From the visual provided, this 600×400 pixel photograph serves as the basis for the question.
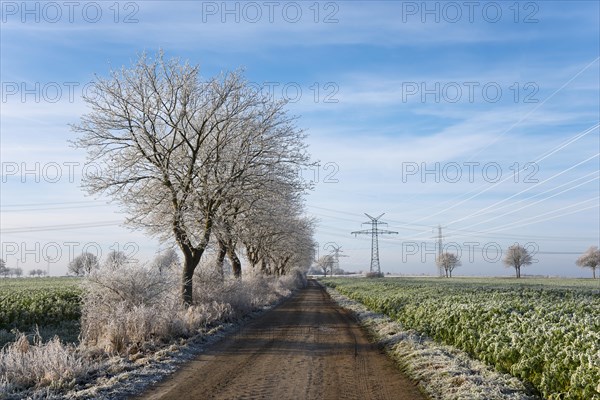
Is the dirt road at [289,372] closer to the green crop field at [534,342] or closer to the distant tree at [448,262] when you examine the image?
the green crop field at [534,342]

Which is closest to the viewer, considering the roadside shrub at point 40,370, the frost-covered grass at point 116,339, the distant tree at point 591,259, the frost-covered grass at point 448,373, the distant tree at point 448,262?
the frost-covered grass at point 448,373

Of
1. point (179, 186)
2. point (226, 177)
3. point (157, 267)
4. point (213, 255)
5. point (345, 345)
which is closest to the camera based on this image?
point (345, 345)

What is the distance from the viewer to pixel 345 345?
1603 centimetres

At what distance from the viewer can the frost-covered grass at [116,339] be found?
9984mm

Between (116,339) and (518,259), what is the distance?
14478cm

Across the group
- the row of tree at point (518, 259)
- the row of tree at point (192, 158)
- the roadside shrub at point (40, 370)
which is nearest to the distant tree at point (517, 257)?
the row of tree at point (518, 259)

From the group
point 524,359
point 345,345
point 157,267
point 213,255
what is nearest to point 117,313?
point 157,267

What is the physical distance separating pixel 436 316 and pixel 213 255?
2033 centimetres

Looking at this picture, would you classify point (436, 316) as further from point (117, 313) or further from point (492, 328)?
point (117, 313)

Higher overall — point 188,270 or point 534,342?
point 188,270

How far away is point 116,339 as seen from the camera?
1408 centimetres

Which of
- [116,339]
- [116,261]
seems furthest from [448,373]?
[116,261]

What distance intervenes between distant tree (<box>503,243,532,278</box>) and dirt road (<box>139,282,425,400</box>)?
450 feet

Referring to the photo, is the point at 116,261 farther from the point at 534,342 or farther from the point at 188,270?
the point at 534,342
